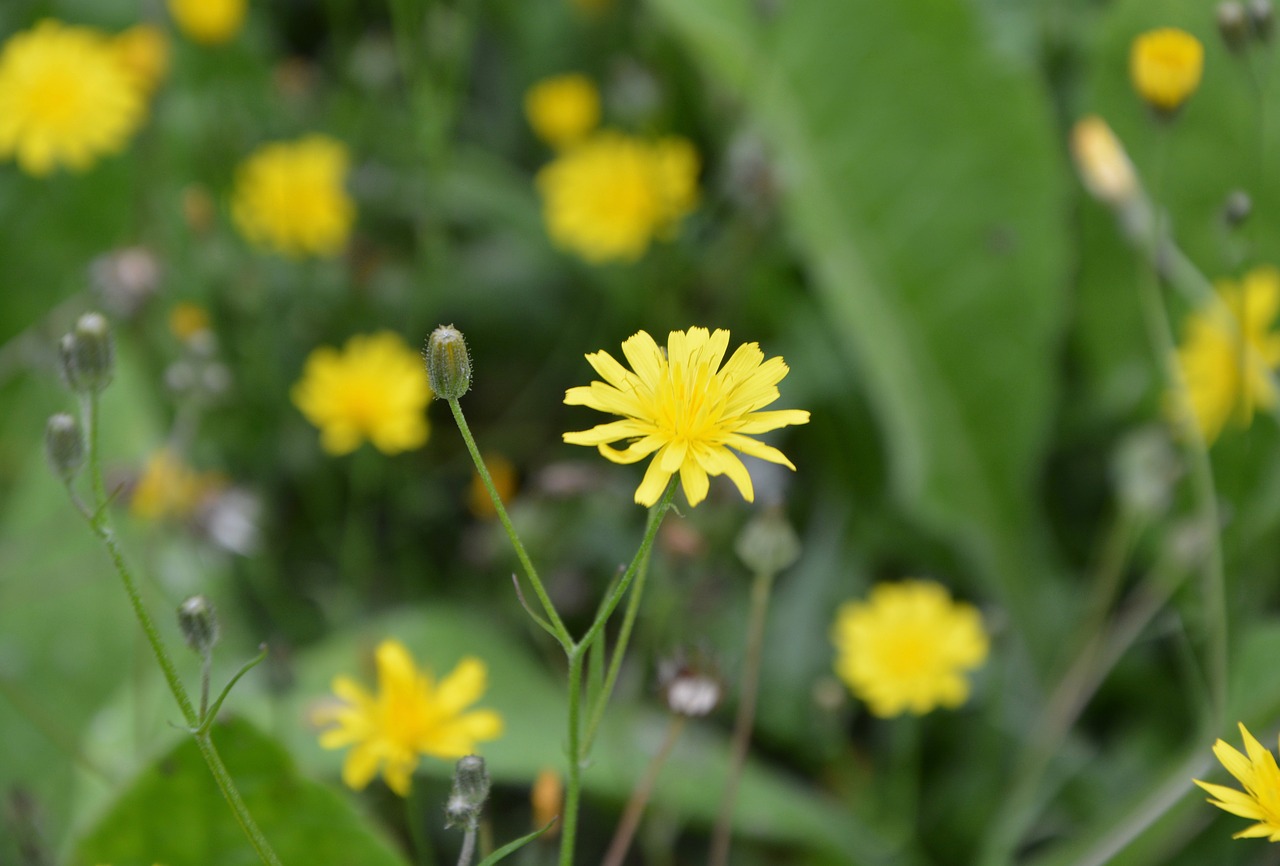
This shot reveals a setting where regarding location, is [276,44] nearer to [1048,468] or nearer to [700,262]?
[700,262]

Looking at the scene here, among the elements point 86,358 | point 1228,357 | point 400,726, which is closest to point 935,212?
point 1228,357

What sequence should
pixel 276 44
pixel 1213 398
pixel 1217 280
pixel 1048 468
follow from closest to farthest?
1. pixel 1213 398
2. pixel 1217 280
3. pixel 1048 468
4. pixel 276 44

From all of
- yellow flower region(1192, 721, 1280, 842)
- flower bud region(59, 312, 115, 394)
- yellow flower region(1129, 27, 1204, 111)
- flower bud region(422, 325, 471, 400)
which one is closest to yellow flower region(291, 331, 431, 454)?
flower bud region(59, 312, 115, 394)

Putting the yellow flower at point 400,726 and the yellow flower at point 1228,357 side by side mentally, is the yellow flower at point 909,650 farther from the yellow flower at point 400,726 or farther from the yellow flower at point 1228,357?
the yellow flower at point 400,726

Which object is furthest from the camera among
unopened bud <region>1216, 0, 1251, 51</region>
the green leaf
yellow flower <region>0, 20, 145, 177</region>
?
yellow flower <region>0, 20, 145, 177</region>

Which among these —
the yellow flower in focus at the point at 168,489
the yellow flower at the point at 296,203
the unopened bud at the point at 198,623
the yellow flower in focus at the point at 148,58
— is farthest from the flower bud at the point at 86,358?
the yellow flower in focus at the point at 148,58

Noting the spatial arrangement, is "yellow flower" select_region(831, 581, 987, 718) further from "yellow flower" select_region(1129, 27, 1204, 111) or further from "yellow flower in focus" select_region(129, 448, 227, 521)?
"yellow flower in focus" select_region(129, 448, 227, 521)

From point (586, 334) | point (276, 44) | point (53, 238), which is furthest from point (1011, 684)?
point (276, 44)

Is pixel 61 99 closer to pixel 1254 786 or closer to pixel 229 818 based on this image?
pixel 229 818
